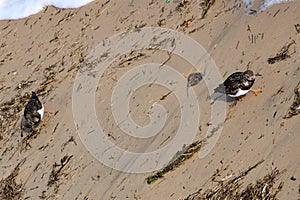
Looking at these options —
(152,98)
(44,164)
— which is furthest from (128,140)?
(44,164)

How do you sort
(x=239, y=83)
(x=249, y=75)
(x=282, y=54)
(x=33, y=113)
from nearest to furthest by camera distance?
(x=239, y=83), (x=249, y=75), (x=282, y=54), (x=33, y=113)

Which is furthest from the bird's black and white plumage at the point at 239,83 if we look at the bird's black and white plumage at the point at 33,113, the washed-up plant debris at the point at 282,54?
the bird's black and white plumage at the point at 33,113

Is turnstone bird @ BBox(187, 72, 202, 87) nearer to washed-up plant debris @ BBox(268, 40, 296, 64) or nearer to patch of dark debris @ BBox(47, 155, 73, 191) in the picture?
washed-up plant debris @ BBox(268, 40, 296, 64)

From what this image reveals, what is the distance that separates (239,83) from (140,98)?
1.52 m

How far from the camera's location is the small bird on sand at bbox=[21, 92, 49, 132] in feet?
24.7

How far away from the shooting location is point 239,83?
6805 mm

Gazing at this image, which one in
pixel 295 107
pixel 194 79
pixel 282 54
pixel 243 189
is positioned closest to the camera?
pixel 243 189

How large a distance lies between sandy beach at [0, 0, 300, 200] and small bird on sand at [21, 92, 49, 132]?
0.52 ft

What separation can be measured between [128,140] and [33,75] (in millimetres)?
2280

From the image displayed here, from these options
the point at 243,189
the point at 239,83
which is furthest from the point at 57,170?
the point at 239,83

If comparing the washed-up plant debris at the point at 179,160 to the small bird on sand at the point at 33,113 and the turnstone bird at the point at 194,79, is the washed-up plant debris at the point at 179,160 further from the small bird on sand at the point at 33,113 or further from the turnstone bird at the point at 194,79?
the small bird on sand at the point at 33,113

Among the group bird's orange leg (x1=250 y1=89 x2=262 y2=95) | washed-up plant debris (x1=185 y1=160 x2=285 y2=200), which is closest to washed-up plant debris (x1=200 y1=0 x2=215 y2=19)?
bird's orange leg (x1=250 y1=89 x2=262 y2=95)

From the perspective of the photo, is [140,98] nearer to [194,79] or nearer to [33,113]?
[194,79]

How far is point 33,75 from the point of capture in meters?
8.39
